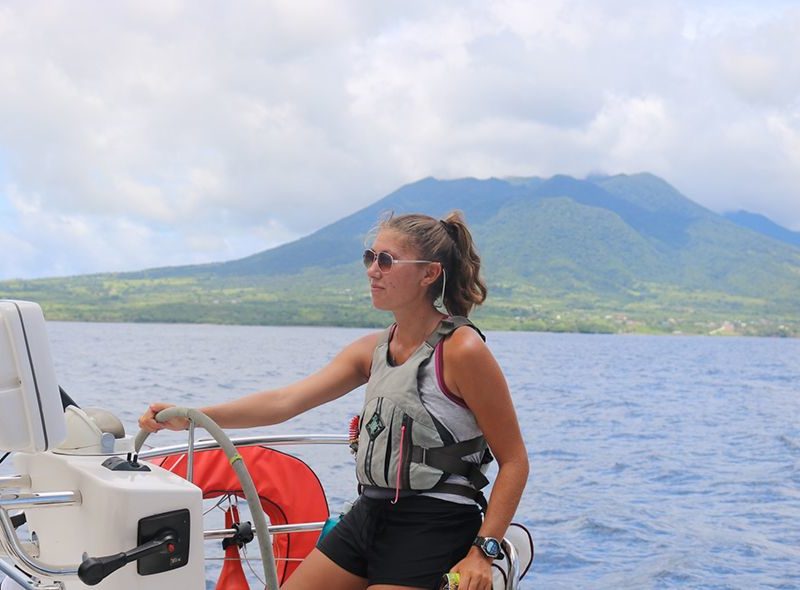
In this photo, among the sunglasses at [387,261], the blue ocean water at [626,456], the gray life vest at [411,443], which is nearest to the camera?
the gray life vest at [411,443]

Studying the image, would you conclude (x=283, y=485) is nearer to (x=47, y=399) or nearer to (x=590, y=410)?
(x=47, y=399)

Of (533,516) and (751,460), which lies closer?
(533,516)

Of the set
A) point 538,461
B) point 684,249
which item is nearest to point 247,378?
point 538,461

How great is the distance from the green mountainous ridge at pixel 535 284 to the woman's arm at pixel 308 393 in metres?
82.7

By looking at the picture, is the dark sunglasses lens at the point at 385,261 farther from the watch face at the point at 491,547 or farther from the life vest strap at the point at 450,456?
the watch face at the point at 491,547

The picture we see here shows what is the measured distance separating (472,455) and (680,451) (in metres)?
17.1

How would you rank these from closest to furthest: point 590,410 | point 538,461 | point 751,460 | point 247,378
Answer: point 538,461, point 751,460, point 590,410, point 247,378

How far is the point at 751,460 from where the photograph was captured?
18.0 meters

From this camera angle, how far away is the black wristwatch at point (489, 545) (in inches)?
97.8

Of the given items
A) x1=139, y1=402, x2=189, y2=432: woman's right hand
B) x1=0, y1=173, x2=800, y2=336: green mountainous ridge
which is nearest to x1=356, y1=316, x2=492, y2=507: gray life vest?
x1=139, y1=402, x2=189, y2=432: woman's right hand

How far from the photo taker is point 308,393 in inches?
118

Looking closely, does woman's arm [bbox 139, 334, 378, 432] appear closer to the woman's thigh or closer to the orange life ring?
the orange life ring

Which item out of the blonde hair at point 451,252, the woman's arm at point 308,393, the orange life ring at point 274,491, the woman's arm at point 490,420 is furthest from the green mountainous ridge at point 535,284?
the woman's arm at point 490,420

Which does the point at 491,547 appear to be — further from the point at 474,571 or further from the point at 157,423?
the point at 157,423
